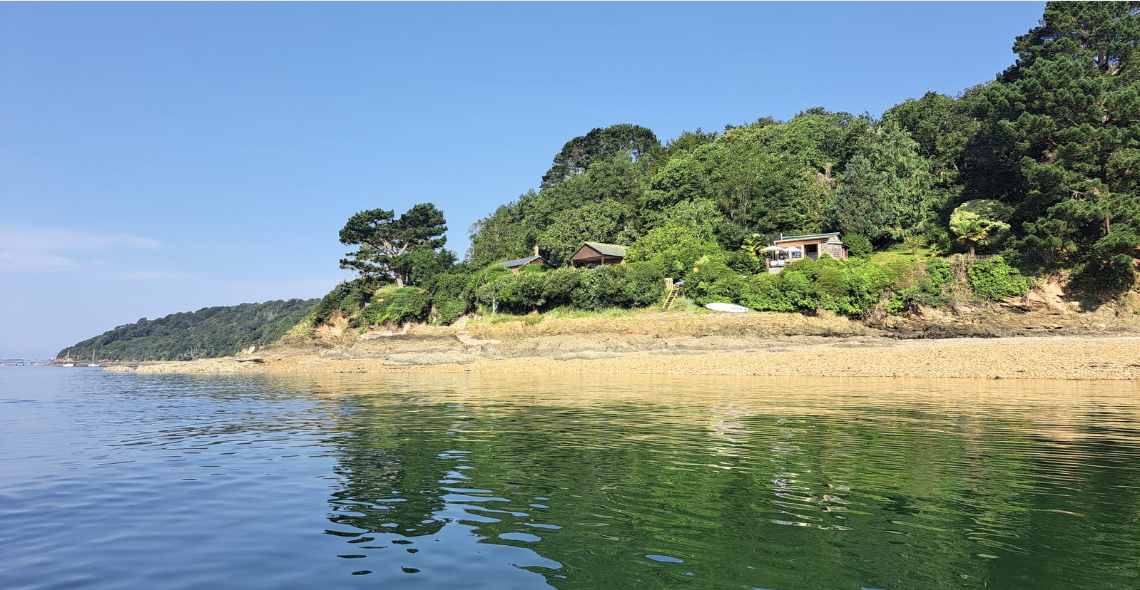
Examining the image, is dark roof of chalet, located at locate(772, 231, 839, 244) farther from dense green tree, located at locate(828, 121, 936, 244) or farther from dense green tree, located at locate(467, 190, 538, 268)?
dense green tree, located at locate(467, 190, 538, 268)

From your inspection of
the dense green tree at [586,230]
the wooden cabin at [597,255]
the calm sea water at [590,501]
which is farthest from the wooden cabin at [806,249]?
the calm sea water at [590,501]

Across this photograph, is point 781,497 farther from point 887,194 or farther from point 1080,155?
point 887,194

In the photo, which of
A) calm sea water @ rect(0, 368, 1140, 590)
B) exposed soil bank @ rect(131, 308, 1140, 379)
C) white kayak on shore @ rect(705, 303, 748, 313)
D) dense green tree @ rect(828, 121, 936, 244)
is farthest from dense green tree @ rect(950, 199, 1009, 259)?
calm sea water @ rect(0, 368, 1140, 590)

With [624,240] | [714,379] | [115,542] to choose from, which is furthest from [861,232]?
[115,542]

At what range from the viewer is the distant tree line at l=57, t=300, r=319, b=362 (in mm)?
157875

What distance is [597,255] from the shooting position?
62656 millimetres

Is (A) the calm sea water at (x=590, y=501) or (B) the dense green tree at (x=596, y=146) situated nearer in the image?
(A) the calm sea water at (x=590, y=501)

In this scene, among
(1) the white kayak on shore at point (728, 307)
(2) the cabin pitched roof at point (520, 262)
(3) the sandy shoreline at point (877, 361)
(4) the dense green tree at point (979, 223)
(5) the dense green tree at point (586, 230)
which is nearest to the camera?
(3) the sandy shoreline at point (877, 361)

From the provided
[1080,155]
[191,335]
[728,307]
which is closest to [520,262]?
[728,307]

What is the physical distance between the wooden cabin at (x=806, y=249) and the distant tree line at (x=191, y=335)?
12148cm

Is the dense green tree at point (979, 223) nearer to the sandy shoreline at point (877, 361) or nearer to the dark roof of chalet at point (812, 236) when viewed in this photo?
the dark roof of chalet at point (812, 236)

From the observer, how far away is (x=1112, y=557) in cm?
601

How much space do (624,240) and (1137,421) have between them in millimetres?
54139

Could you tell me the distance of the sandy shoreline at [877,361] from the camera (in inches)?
1153
